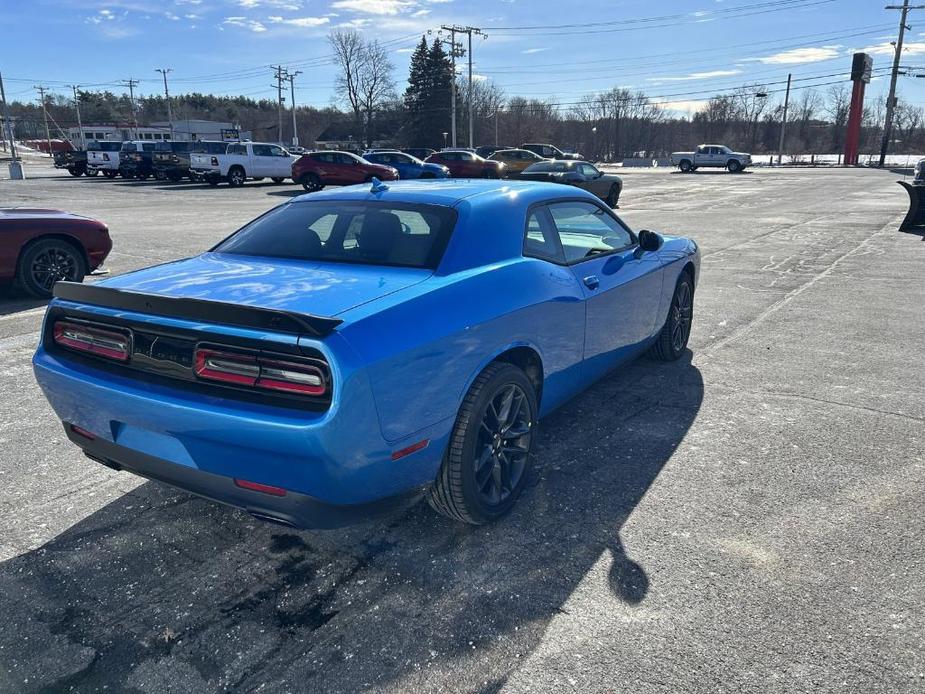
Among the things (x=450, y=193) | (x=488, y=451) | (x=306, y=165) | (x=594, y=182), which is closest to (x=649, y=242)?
(x=450, y=193)

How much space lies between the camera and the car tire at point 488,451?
279 cm

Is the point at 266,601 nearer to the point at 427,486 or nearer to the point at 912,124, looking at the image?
the point at 427,486

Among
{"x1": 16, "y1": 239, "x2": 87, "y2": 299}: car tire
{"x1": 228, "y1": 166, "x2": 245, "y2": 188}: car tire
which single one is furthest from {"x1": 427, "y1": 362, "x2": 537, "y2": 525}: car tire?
{"x1": 228, "y1": 166, "x2": 245, "y2": 188}: car tire

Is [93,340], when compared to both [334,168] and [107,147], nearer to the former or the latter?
[334,168]

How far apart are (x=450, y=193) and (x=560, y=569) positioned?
1959 mm

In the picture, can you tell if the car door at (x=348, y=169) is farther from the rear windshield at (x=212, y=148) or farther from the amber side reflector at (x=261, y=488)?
the amber side reflector at (x=261, y=488)

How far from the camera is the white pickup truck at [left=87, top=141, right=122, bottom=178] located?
34469mm

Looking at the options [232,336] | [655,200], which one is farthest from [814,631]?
[655,200]

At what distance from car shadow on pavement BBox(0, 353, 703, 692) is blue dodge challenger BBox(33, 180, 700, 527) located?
0.99 feet

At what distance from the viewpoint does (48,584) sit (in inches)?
105

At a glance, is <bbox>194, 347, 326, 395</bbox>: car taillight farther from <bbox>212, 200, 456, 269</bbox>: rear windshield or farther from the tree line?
the tree line

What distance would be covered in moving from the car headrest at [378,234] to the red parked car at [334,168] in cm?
2407

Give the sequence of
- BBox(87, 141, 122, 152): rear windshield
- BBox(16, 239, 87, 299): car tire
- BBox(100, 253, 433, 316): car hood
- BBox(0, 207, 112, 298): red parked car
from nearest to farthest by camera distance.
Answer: BBox(100, 253, 433, 316): car hood
BBox(0, 207, 112, 298): red parked car
BBox(16, 239, 87, 299): car tire
BBox(87, 141, 122, 152): rear windshield

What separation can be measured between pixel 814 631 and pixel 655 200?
22.2 metres
